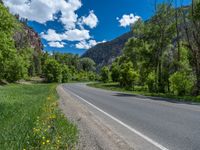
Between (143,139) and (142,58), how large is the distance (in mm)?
32348

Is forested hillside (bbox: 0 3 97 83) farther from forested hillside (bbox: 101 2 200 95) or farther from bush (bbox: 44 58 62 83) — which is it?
forested hillside (bbox: 101 2 200 95)

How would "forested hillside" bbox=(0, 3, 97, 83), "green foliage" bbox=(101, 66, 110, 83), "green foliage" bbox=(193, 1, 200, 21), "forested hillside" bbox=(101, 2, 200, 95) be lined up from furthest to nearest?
"green foliage" bbox=(101, 66, 110, 83) < "forested hillside" bbox=(101, 2, 200, 95) < "green foliage" bbox=(193, 1, 200, 21) < "forested hillside" bbox=(0, 3, 97, 83)

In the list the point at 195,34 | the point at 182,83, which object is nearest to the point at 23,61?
the point at 182,83

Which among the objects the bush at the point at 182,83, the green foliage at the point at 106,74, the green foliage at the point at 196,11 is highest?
the green foliage at the point at 196,11

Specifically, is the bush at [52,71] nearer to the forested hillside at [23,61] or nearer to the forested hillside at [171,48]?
the forested hillside at [23,61]

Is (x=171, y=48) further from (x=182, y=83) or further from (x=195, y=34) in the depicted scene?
(x=182, y=83)

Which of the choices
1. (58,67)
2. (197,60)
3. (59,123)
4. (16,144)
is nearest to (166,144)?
(59,123)

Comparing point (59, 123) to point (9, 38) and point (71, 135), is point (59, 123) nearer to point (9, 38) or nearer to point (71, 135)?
point (71, 135)

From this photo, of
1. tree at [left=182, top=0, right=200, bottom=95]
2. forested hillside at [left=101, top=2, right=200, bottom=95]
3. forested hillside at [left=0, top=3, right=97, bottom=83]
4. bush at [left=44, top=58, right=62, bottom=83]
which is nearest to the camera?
forested hillside at [left=0, top=3, right=97, bottom=83]

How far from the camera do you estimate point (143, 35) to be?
38.4 metres

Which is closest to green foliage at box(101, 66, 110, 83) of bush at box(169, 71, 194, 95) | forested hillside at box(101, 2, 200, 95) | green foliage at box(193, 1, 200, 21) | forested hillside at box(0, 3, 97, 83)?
forested hillside at box(0, 3, 97, 83)

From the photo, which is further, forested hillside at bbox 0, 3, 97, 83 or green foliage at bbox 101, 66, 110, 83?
green foliage at bbox 101, 66, 110, 83

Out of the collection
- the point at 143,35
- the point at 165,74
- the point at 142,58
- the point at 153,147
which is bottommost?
the point at 153,147

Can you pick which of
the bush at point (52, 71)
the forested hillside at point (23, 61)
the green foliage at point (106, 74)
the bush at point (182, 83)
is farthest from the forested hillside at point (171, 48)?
the bush at point (52, 71)
